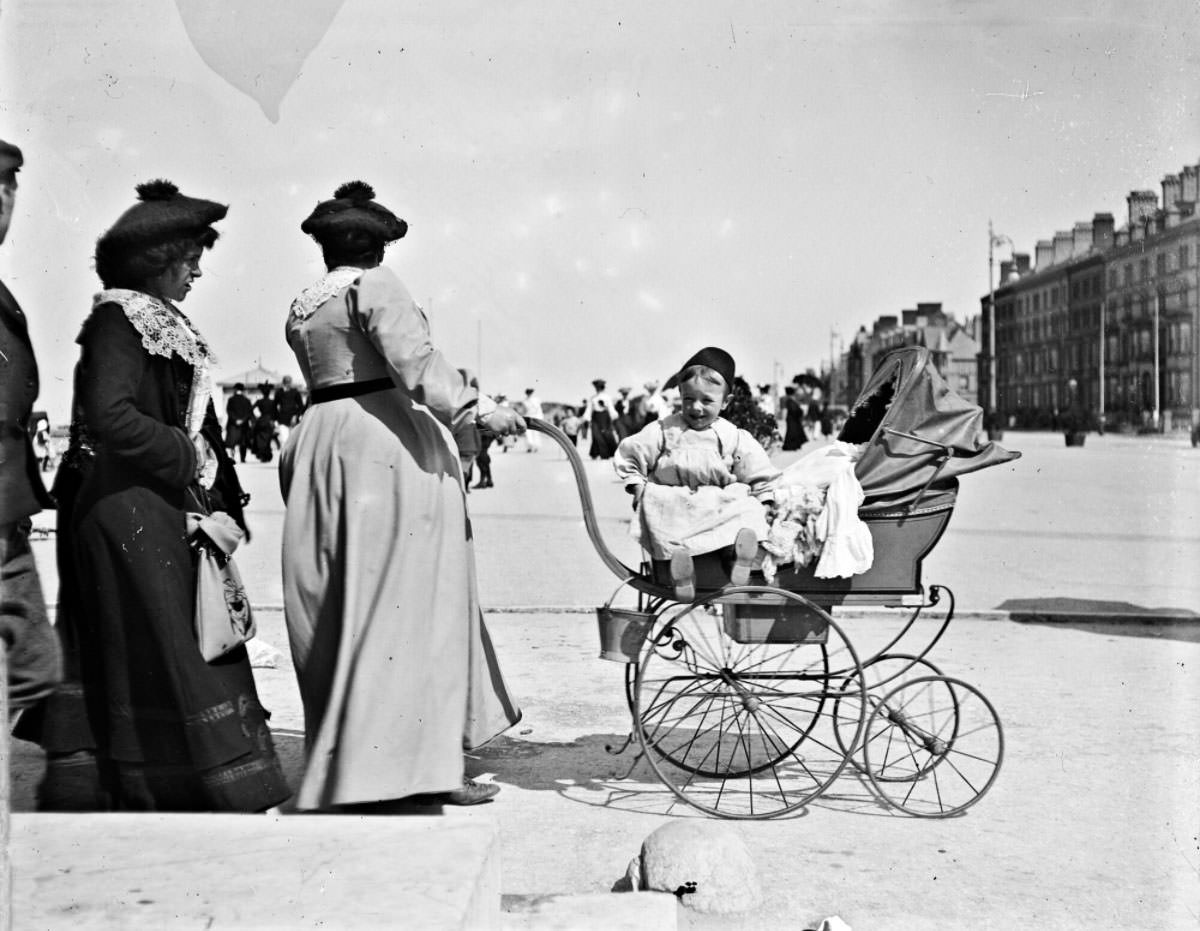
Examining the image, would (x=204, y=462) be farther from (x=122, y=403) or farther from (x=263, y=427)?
(x=263, y=427)

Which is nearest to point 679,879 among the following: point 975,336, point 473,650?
point 473,650

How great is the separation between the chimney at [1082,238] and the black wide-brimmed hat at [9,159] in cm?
7971

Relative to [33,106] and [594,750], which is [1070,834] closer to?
[594,750]

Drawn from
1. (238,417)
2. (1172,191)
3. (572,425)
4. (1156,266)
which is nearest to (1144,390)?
(1156,266)

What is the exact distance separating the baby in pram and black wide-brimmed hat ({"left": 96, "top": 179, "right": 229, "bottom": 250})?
1669 millimetres

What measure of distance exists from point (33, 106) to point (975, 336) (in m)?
113

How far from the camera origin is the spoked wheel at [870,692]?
5234 millimetres

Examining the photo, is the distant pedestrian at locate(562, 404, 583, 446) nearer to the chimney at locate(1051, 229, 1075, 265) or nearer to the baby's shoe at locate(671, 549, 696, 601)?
the baby's shoe at locate(671, 549, 696, 601)

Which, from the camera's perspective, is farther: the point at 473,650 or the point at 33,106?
the point at 473,650

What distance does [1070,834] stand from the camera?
15.6 feet

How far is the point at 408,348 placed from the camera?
14.2 feet

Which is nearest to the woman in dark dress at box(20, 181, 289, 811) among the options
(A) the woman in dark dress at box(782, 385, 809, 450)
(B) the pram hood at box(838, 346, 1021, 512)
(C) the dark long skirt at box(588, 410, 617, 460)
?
(B) the pram hood at box(838, 346, 1021, 512)

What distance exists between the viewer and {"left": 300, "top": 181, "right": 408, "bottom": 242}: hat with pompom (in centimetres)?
455

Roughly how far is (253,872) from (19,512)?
159 centimetres
